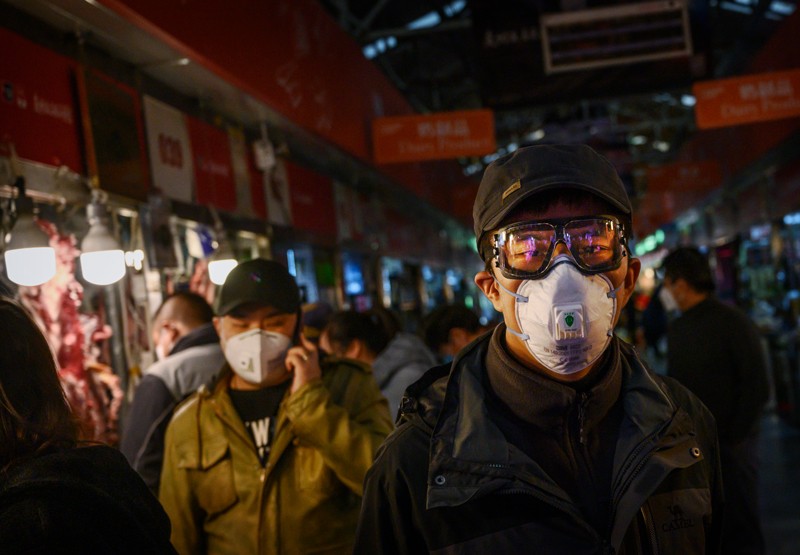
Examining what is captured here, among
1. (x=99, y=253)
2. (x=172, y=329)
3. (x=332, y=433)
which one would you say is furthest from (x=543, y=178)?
(x=172, y=329)

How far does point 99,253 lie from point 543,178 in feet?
10.2

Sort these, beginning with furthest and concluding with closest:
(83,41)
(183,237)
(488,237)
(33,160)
A: (183,237)
(83,41)
(33,160)
(488,237)

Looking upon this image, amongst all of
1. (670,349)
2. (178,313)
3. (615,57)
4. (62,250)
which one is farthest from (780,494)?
(62,250)

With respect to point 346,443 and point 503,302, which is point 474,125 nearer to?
point 346,443

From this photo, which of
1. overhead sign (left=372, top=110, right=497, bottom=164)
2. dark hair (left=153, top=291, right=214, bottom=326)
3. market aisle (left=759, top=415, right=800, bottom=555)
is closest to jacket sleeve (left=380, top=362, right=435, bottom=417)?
dark hair (left=153, top=291, right=214, bottom=326)

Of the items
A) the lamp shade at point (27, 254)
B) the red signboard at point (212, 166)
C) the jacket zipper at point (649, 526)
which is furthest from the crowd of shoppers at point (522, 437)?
the red signboard at point (212, 166)

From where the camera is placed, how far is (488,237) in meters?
1.85

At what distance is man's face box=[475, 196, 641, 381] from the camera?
178cm

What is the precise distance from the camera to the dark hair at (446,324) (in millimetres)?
5102

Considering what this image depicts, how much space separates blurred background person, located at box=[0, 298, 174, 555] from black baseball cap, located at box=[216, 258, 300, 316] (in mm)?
1226

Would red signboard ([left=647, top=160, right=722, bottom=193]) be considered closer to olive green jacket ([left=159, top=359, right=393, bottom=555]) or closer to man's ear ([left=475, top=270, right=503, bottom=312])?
olive green jacket ([left=159, top=359, right=393, bottom=555])

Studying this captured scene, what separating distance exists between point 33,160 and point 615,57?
20.2 feet

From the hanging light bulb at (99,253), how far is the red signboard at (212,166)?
1.97 m

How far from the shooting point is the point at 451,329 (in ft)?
16.6
